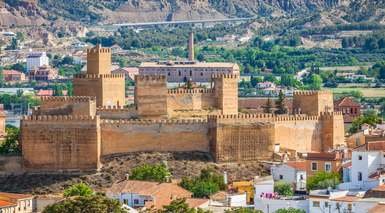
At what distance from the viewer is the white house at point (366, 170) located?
57856 mm

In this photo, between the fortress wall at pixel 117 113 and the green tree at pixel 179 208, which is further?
the fortress wall at pixel 117 113

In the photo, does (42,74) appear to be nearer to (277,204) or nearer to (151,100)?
(151,100)

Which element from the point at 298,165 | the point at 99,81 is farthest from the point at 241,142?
the point at 99,81

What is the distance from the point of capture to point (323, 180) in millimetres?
59750

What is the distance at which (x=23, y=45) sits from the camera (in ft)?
650

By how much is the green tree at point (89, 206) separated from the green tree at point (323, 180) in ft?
22.8

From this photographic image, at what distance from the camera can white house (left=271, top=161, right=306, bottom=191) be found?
61.8 meters

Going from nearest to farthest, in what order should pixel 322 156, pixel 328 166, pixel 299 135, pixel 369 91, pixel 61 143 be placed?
pixel 328 166 → pixel 322 156 → pixel 61 143 → pixel 299 135 → pixel 369 91

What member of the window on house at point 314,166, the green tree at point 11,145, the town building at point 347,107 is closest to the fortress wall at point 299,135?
the window on house at point 314,166

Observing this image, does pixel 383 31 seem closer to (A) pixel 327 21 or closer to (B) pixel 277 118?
(A) pixel 327 21

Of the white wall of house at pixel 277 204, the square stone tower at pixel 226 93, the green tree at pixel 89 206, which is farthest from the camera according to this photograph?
the square stone tower at pixel 226 93

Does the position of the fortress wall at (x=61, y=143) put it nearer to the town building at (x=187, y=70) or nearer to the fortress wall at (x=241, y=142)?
the fortress wall at (x=241, y=142)

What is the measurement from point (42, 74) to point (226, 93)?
86.9m

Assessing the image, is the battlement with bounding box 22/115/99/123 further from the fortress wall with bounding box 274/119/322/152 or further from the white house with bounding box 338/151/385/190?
the white house with bounding box 338/151/385/190
